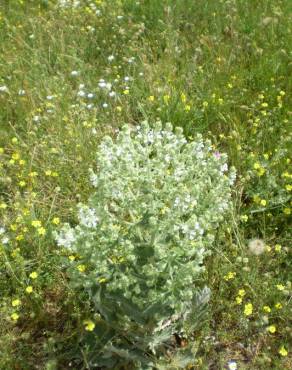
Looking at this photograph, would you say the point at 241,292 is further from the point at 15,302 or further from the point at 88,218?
the point at 15,302

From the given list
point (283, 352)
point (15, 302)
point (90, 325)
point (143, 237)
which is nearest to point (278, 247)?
point (283, 352)

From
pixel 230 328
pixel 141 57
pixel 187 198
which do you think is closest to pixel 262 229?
pixel 230 328

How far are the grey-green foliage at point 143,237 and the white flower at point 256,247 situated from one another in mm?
551

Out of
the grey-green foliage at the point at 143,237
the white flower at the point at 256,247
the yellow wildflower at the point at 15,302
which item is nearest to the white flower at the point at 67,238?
the grey-green foliage at the point at 143,237

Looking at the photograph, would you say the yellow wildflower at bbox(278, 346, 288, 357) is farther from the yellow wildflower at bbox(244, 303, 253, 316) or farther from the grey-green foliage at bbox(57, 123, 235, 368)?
the grey-green foliage at bbox(57, 123, 235, 368)

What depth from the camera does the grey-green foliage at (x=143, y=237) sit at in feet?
6.42

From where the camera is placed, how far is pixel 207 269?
268 centimetres

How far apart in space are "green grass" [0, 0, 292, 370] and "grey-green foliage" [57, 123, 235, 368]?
318mm

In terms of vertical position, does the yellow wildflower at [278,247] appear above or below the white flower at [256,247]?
above

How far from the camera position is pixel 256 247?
107 inches

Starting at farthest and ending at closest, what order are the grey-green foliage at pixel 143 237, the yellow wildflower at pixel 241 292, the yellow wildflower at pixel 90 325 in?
the yellow wildflower at pixel 241 292
the yellow wildflower at pixel 90 325
the grey-green foliage at pixel 143 237

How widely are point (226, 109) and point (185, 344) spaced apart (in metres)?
1.67

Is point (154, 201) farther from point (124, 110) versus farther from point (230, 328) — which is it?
point (124, 110)

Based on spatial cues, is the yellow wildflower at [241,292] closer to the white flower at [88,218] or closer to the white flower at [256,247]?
the white flower at [256,247]
